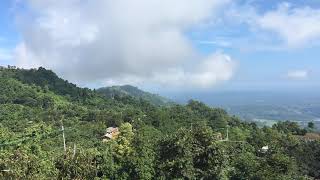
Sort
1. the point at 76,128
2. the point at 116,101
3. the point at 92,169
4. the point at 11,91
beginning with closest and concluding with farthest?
the point at 92,169
the point at 76,128
the point at 11,91
the point at 116,101

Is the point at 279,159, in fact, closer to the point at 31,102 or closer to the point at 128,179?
the point at 128,179

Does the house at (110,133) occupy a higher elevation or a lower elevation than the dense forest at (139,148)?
lower

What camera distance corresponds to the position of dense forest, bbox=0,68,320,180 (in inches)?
1024

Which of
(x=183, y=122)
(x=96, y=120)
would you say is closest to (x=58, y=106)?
(x=96, y=120)

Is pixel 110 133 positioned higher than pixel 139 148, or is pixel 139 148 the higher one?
pixel 139 148

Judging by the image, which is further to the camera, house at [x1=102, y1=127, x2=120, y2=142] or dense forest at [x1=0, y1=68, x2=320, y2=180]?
house at [x1=102, y1=127, x2=120, y2=142]

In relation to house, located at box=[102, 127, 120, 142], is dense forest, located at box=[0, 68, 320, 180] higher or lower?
higher

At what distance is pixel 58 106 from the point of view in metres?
86.8

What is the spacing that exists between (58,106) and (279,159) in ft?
210

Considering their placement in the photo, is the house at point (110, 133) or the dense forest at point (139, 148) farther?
the house at point (110, 133)

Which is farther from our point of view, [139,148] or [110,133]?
[110,133]

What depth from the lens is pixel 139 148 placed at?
3050 cm

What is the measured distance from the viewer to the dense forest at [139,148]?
85.4 feet

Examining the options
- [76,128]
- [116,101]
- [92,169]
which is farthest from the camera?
[116,101]
